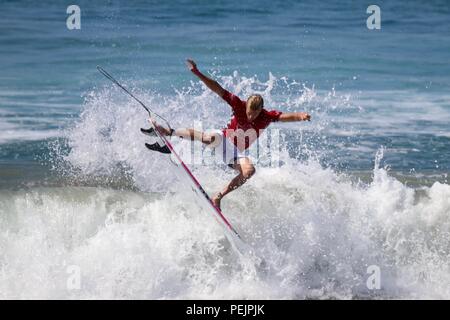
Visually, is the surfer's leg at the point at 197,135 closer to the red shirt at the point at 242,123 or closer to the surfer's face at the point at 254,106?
the red shirt at the point at 242,123

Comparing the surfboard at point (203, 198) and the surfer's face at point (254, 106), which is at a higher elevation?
the surfer's face at point (254, 106)

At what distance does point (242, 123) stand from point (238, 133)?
0.40ft

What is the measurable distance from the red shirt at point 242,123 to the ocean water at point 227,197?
99 cm

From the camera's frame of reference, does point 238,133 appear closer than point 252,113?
No

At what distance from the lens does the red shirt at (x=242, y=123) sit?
8781 mm

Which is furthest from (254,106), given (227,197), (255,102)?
(227,197)

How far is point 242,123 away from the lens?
888 centimetres

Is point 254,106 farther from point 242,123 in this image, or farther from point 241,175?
point 241,175

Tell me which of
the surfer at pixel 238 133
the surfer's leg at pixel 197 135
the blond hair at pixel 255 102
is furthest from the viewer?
the surfer's leg at pixel 197 135

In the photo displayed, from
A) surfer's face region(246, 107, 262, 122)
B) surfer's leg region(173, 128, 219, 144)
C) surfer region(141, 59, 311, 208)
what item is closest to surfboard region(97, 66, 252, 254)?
surfer region(141, 59, 311, 208)

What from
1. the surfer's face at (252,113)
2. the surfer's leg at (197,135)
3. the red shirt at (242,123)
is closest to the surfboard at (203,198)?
the surfer's leg at (197,135)

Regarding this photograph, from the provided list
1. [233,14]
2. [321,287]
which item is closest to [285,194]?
[321,287]

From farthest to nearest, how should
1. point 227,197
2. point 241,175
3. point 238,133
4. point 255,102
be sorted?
1. point 227,197
2. point 238,133
3. point 241,175
4. point 255,102

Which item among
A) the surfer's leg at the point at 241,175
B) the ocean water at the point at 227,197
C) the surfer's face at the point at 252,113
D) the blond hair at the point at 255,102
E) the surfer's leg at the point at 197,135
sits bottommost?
the ocean water at the point at 227,197
